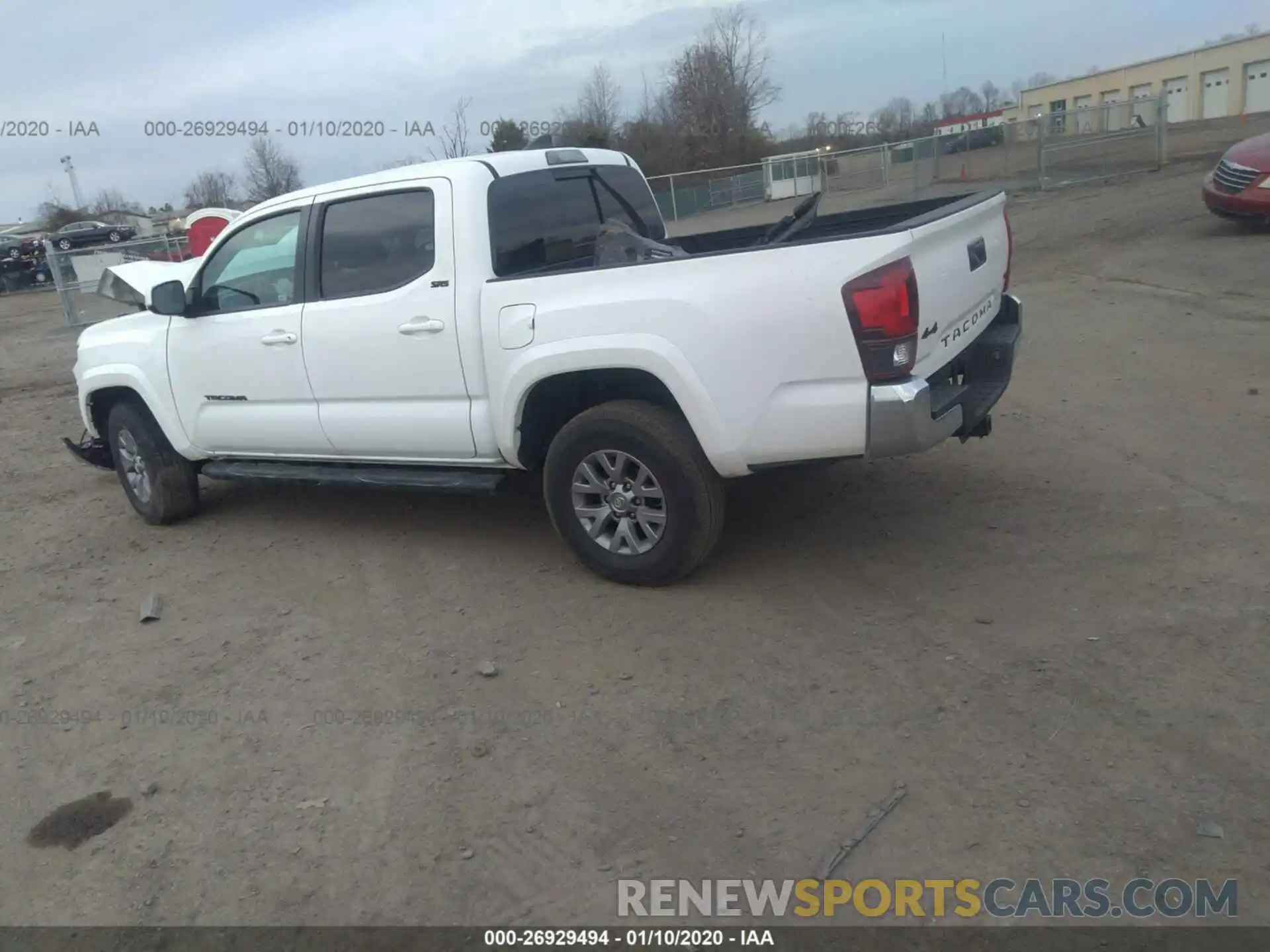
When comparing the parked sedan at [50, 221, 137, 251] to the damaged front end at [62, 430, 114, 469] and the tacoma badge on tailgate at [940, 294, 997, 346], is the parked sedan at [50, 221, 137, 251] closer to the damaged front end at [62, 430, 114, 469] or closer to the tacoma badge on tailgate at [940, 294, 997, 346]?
the damaged front end at [62, 430, 114, 469]

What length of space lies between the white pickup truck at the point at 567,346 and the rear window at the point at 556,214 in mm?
13

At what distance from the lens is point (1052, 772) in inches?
132

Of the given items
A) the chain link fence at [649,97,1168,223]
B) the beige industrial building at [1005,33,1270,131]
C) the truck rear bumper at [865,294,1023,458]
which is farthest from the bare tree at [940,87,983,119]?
the truck rear bumper at [865,294,1023,458]

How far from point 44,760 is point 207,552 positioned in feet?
7.50

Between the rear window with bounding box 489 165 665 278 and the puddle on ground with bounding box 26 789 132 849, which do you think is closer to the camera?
the puddle on ground with bounding box 26 789 132 849

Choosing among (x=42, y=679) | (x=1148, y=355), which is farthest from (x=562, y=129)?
(x=42, y=679)

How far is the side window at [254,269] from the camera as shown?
5766 millimetres

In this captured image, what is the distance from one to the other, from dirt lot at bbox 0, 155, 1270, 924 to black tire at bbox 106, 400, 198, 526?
0.21 meters

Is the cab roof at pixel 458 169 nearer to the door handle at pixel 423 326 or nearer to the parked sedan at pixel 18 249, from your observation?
the door handle at pixel 423 326

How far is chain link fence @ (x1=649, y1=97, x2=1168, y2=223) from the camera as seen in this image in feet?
69.4

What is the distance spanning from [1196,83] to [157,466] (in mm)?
62910

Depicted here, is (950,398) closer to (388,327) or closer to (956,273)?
(956,273)

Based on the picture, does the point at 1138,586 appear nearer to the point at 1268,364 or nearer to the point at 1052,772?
the point at 1052,772

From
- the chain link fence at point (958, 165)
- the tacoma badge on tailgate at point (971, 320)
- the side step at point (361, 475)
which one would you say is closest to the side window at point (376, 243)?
the side step at point (361, 475)
